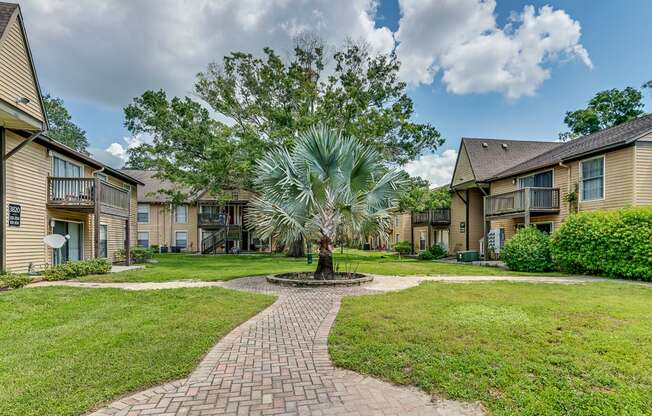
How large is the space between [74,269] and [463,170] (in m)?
22.3

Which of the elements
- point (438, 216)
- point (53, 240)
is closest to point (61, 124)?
point (53, 240)

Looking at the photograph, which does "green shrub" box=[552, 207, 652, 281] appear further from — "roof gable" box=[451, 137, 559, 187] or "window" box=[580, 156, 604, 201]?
"roof gable" box=[451, 137, 559, 187]

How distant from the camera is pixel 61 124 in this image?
46.4 metres

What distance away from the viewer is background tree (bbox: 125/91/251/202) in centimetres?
2161

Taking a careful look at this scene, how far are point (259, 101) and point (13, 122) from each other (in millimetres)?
14786

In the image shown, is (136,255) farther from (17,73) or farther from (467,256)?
(467,256)

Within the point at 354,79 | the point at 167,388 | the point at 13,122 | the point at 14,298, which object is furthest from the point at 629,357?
the point at 354,79

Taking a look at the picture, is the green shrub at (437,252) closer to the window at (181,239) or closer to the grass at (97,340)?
the grass at (97,340)

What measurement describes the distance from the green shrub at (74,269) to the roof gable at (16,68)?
4698 millimetres

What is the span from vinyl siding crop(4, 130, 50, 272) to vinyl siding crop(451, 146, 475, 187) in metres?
22.1

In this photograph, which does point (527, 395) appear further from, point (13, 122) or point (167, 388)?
point (13, 122)

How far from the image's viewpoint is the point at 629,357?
14.6ft

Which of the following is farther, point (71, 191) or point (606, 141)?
point (606, 141)

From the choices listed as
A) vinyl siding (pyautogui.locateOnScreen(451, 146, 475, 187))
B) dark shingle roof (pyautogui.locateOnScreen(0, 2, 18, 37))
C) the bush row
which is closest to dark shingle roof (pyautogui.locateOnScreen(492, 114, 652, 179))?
the bush row
